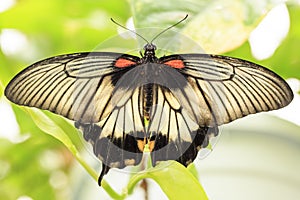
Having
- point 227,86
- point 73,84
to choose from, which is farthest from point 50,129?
point 227,86

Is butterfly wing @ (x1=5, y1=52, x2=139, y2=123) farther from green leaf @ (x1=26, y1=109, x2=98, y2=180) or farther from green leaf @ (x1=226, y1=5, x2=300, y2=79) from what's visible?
green leaf @ (x1=226, y1=5, x2=300, y2=79)

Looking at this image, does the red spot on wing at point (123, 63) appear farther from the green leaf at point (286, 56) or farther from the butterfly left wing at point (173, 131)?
the green leaf at point (286, 56)

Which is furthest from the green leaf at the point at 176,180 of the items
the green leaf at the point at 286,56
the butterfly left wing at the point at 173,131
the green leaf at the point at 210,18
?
the green leaf at the point at 286,56

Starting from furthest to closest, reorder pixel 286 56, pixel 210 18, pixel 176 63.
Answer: pixel 286 56 → pixel 210 18 → pixel 176 63

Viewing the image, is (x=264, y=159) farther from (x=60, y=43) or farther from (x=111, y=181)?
(x=60, y=43)

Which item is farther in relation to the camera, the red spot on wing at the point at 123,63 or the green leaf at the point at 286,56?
the green leaf at the point at 286,56

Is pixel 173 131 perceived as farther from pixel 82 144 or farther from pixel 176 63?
pixel 82 144

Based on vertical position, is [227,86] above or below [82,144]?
above

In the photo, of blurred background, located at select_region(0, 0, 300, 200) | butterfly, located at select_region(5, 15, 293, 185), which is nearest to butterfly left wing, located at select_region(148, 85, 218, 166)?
butterfly, located at select_region(5, 15, 293, 185)
